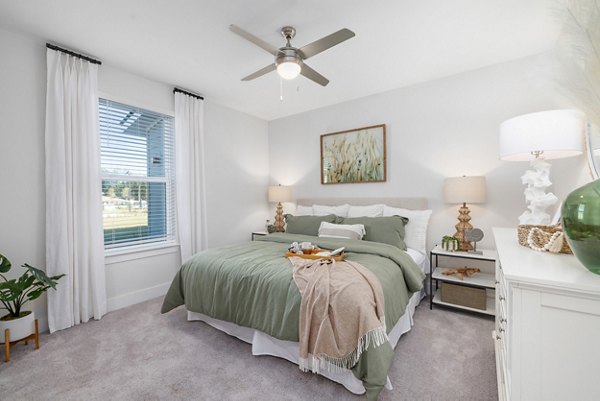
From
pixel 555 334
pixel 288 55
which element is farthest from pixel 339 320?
pixel 288 55

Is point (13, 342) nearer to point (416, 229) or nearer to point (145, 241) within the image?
point (145, 241)

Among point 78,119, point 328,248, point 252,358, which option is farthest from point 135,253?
point 328,248

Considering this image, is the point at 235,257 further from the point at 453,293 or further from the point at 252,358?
the point at 453,293

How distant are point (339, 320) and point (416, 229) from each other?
6.38 ft

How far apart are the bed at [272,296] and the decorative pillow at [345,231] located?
0.52 ft

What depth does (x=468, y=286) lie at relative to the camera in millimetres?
2588

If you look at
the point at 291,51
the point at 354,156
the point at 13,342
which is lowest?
the point at 13,342

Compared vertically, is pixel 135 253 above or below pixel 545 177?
below

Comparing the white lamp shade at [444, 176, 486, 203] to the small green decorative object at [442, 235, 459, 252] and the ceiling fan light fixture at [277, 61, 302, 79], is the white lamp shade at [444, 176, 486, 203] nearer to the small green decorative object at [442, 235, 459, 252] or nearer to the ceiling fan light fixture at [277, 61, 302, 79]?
the small green decorative object at [442, 235, 459, 252]

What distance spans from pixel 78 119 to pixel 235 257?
2.09m

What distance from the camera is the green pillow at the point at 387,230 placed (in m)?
2.81

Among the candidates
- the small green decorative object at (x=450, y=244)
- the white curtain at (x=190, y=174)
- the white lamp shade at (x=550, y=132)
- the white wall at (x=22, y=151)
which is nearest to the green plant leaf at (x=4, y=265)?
the white wall at (x=22, y=151)

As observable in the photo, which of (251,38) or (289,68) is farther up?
(251,38)

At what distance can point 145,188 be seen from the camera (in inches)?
127
